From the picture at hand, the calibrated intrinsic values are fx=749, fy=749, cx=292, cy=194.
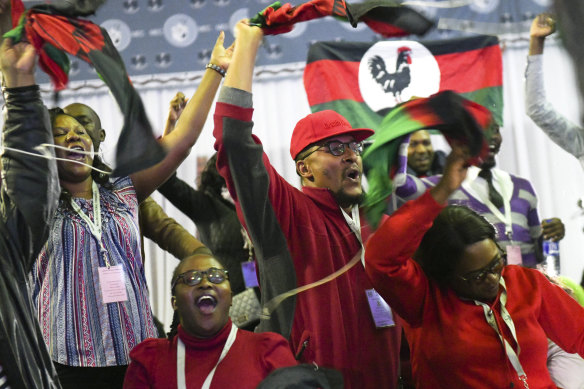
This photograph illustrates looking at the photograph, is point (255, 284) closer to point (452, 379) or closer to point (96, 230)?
point (96, 230)

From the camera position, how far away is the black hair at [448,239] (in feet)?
7.42

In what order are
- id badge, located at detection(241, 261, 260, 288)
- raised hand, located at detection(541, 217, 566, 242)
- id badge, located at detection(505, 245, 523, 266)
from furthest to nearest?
raised hand, located at detection(541, 217, 566, 242)
id badge, located at detection(241, 261, 260, 288)
id badge, located at detection(505, 245, 523, 266)

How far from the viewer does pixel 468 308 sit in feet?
7.39

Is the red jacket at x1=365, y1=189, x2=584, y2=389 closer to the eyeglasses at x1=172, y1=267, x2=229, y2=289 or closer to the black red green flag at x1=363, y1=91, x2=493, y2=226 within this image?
the black red green flag at x1=363, y1=91, x2=493, y2=226

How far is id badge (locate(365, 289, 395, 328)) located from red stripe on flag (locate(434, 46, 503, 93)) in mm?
2901

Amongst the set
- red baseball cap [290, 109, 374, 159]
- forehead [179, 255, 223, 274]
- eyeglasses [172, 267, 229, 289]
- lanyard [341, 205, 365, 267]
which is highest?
red baseball cap [290, 109, 374, 159]

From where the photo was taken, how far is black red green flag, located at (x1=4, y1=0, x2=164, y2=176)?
5.02ft

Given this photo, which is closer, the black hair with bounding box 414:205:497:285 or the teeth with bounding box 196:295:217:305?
the black hair with bounding box 414:205:497:285

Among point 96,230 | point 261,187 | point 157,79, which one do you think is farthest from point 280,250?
point 157,79

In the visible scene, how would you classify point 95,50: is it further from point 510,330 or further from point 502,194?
point 502,194

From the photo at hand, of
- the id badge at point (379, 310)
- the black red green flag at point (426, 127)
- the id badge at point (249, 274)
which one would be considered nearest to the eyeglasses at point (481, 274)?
the id badge at point (379, 310)

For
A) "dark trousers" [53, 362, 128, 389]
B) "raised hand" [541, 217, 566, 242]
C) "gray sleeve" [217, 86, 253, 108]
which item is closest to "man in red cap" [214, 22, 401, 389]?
"gray sleeve" [217, 86, 253, 108]

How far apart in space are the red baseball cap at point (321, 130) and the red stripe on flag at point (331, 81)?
2528 mm

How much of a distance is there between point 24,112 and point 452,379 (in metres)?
1.40
